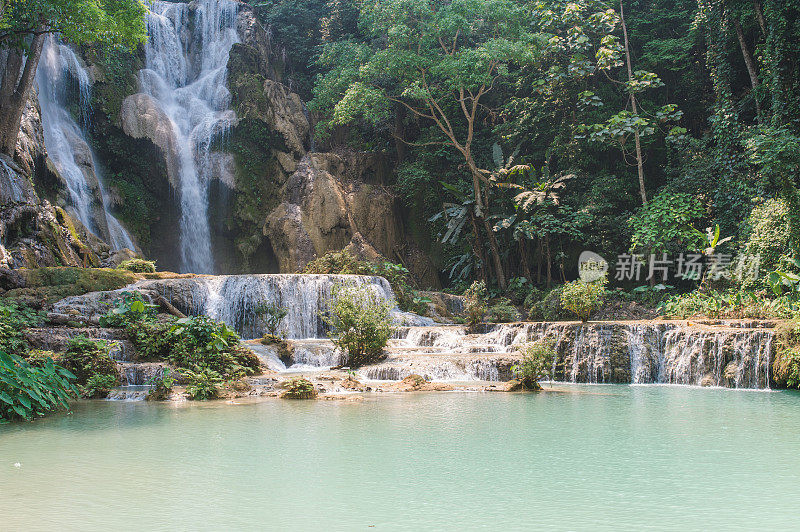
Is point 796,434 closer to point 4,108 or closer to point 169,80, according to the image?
point 4,108

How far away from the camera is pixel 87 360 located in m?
8.81

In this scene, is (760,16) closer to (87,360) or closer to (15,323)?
(87,360)

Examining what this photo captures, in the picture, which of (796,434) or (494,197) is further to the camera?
(494,197)

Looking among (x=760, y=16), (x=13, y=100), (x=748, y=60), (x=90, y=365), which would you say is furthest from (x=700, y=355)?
(x=13, y=100)

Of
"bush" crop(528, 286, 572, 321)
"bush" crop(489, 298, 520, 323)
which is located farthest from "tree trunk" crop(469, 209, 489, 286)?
"bush" crop(489, 298, 520, 323)

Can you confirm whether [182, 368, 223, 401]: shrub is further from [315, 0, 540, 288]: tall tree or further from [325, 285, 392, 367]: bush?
[315, 0, 540, 288]: tall tree

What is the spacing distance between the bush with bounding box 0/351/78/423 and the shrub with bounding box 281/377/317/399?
103 inches

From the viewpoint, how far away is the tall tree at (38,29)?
46.6 ft

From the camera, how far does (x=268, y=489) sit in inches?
139

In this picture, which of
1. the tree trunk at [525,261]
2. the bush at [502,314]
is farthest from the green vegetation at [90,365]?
the tree trunk at [525,261]

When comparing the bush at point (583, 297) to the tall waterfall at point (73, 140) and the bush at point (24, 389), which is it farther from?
the tall waterfall at point (73, 140)

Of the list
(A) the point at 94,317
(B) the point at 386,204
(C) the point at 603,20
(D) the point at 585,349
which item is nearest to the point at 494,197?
(B) the point at 386,204

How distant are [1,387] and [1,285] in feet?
21.4

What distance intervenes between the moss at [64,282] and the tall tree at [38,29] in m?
4.82
